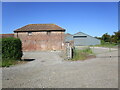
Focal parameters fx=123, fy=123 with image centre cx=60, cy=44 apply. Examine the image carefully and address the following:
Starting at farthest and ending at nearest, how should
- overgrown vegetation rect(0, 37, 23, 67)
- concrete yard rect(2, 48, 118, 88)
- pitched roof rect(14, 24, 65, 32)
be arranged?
pitched roof rect(14, 24, 65, 32) → overgrown vegetation rect(0, 37, 23, 67) → concrete yard rect(2, 48, 118, 88)

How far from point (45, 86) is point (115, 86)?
2735 mm

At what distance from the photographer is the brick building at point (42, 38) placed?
33.1 m

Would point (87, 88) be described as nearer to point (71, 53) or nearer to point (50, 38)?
point (71, 53)

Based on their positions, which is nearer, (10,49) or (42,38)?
(10,49)

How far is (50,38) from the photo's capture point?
33312 mm

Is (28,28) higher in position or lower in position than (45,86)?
higher

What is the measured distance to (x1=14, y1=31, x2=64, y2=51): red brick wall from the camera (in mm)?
33037

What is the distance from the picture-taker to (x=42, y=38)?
33.3 metres

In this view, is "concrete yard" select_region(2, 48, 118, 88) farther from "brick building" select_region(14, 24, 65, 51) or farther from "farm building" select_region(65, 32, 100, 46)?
"farm building" select_region(65, 32, 100, 46)

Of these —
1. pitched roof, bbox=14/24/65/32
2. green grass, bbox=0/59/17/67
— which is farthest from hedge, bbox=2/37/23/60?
pitched roof, bbox=14/24/65/32

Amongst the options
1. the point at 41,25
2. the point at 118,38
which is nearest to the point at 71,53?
the point at 41,25

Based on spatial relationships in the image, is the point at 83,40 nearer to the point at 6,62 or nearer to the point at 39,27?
the point at 39,27

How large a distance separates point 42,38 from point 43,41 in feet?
2.86

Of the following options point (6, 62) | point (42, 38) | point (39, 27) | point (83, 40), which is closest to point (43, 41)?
point (42, 38)
